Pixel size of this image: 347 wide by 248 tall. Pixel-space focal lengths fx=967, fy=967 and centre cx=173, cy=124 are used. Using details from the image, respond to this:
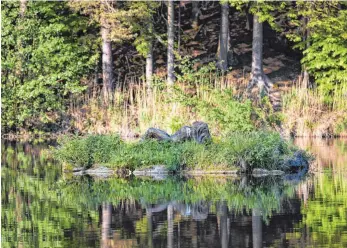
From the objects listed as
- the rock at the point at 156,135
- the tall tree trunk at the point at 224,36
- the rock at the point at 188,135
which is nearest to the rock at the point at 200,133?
the rock at the point at 188,135

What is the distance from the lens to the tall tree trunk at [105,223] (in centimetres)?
1229

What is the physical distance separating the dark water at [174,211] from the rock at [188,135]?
2.54m

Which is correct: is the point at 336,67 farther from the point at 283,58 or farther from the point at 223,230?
the point at 223,230

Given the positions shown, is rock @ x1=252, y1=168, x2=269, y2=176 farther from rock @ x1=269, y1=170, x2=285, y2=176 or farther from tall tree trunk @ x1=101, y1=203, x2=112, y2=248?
tall tree trunk @ x1=101, y1=203, x2=112, y2=248

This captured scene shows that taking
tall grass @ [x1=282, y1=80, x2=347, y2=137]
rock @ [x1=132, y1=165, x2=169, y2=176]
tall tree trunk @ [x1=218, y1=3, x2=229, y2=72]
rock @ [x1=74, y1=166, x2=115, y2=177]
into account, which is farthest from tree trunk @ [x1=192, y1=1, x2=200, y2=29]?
rock @ [x1=132, y1=165, x2=169, y2=176]

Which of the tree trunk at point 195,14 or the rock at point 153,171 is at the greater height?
the tree trunk at point 195,14

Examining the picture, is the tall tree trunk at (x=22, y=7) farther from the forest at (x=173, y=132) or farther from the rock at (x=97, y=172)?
the rock at (x=97, y=172)

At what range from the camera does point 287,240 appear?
12.1 metres

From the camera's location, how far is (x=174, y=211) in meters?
15.1

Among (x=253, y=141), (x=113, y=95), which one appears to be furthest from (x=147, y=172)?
(x=113, y=95)

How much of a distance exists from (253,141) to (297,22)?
56.4ft

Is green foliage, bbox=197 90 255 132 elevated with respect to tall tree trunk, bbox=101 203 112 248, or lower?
elevated

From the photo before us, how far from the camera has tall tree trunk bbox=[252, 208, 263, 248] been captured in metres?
12.0

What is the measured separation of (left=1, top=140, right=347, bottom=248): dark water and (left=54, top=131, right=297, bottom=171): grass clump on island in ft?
2.69
